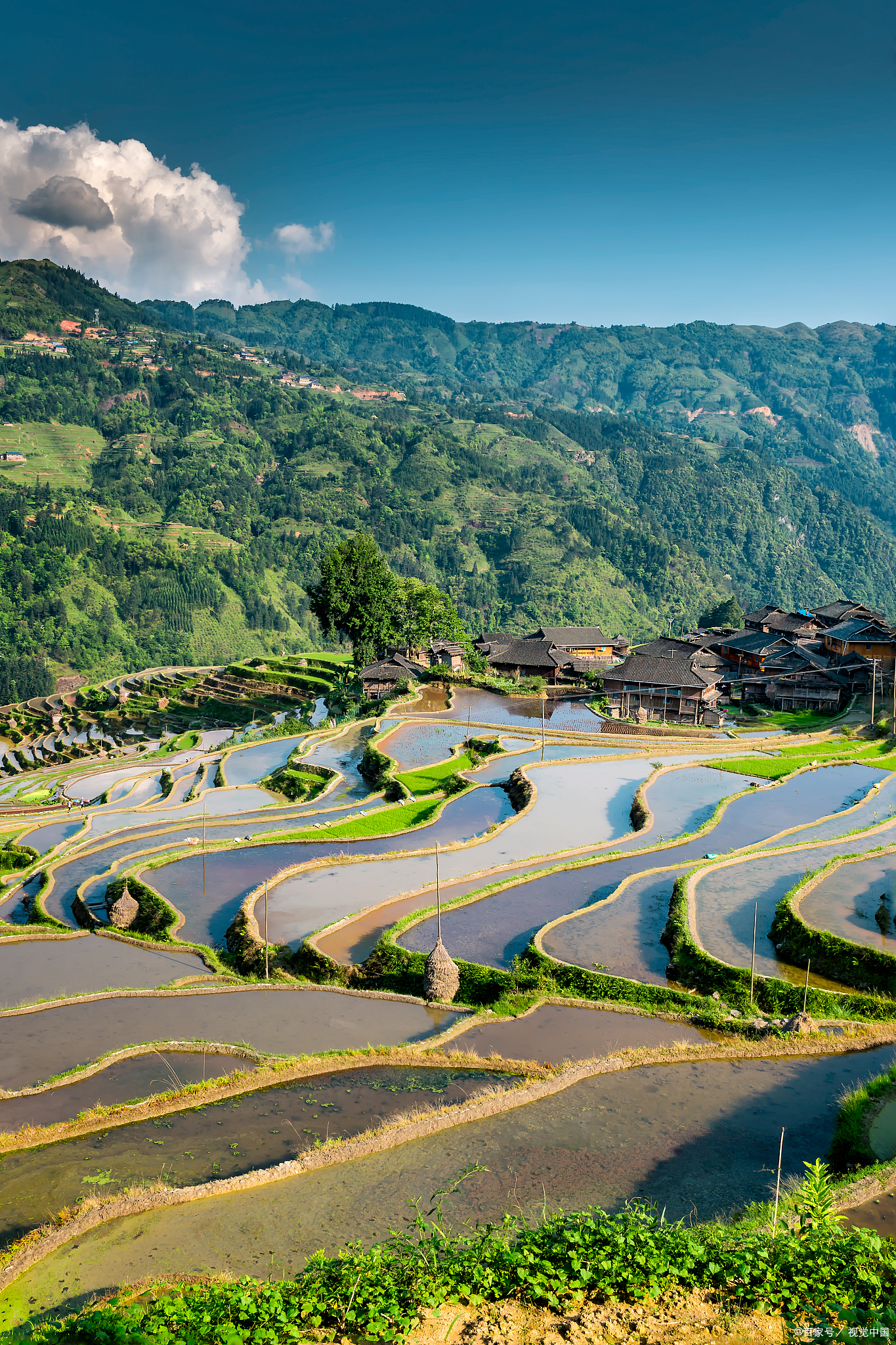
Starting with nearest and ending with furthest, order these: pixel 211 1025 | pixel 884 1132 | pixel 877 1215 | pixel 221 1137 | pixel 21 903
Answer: pixel 877 1215 → pixel 884 1132 → pixel 221 1137 → pixel 211 1025 → pixel 21 903

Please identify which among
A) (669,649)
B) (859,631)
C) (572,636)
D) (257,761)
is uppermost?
(859,631)

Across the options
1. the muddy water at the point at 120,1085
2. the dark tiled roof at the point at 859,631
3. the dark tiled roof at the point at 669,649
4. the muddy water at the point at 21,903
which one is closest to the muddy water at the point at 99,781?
the muddy water at the point at 21,903

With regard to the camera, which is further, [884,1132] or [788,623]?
[788,623]

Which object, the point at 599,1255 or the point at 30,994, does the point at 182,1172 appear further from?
the point at 30,994

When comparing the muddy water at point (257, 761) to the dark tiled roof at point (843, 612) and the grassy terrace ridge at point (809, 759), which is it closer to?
the grassy terrace ridge at point (809, 759)

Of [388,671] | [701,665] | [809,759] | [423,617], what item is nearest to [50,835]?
[388,671]

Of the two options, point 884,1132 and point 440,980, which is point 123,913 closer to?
point 440,980

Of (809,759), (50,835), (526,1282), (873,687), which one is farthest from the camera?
(873,687)
